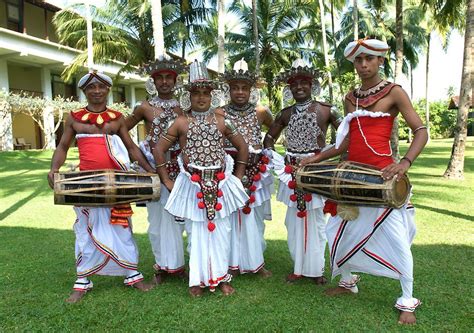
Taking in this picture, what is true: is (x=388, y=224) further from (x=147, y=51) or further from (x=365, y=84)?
(x=147, y=51)

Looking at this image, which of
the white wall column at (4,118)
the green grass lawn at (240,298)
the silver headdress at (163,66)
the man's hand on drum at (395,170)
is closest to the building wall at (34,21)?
the white wall column at (4,118)

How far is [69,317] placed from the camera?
11.6 ft

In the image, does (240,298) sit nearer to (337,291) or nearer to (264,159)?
(337,291)

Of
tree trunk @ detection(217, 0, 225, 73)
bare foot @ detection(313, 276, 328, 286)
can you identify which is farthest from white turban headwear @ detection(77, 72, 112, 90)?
tree trunk @ detection(217, 0, 225, 73)

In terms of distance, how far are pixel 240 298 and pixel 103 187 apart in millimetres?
1616

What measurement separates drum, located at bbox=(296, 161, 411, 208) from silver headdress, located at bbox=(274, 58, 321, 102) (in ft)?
3.58

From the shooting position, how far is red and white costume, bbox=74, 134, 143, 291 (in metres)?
3.90

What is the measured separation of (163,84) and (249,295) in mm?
2281

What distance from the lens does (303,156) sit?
13.9 ft

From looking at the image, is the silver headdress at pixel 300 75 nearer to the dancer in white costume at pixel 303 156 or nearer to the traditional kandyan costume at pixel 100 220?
the dancer in white costume at pixel 303 156

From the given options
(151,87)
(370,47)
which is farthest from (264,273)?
(370,47)

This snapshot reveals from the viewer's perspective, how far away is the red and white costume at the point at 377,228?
3.38m

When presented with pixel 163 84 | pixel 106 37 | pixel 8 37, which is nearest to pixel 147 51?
pixel 106 37

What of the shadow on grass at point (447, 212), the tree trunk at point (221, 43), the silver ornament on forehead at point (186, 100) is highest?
the tree trunk at point (221, 43)
